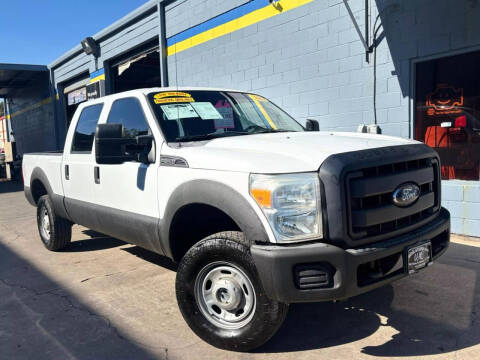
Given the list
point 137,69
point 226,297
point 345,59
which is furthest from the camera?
point 137,69

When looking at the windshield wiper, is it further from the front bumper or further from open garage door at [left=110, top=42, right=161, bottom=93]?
open garage door at [left=110, top=42, right=161, bottom=93]

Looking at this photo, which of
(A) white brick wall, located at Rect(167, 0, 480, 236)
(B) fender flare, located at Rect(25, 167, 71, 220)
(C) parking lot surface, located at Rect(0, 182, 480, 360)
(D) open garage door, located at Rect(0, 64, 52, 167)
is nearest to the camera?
(C) parking lot surface, located at Rect(0, 182, 480, 360)

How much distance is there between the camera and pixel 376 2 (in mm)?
6414

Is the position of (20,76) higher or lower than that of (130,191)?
higher

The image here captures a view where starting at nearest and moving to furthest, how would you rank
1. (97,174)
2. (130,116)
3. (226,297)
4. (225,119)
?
(226,297) → (225,119) → (130,116) → (97,174)

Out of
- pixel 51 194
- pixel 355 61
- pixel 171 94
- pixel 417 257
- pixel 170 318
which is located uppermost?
pixel 355 61

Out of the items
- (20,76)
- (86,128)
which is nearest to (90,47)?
(20,76)

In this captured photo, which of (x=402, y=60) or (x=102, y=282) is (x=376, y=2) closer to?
(x=402, y=60)

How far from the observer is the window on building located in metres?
5.82

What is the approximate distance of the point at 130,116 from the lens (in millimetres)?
3959

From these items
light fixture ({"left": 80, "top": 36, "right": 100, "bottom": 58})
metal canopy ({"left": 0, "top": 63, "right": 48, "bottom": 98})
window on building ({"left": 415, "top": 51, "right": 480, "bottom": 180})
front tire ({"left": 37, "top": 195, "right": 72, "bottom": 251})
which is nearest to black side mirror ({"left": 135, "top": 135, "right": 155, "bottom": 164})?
front tire ({"left": 37, "top": 195, "right": 72, "bottom": 251})

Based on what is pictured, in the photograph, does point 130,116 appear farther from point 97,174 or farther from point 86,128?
point 86,128

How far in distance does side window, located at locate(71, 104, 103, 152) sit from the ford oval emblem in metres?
3.19

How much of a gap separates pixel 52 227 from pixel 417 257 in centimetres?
440
